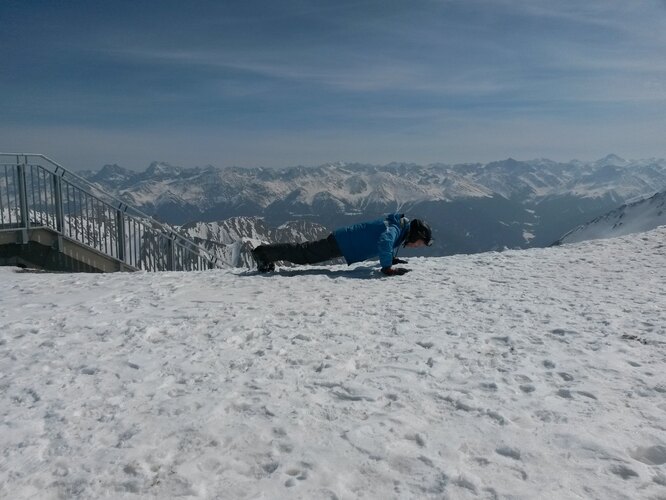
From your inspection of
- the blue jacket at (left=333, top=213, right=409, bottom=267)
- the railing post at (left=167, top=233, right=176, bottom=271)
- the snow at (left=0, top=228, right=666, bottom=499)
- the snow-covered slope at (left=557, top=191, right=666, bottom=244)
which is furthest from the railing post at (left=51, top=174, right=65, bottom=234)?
the snow-covered slope at (left=557, top=191, right=666, bottom=244)

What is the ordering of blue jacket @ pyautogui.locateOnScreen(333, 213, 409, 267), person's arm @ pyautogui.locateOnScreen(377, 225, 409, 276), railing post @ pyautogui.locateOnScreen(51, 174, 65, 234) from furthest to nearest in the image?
railing post @ pyautogui.locateOnScreen(51, 174, 65, 234)
blue jacket @ pyautogui.locateOnScreen(333, 213, 409, 267)
person's arm @ pyautogui.locateOnScreen(377, 225, 409, 276)

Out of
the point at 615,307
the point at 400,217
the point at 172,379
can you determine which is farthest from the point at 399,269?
the point at 172,379

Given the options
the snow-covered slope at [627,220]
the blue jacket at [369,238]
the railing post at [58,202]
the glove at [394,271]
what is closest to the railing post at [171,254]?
the railing post at [58,202]

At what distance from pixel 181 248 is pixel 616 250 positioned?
1498 centimetres

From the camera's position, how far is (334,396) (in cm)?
504

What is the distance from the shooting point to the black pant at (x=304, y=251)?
1158cm

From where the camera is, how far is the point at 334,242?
1158 cm

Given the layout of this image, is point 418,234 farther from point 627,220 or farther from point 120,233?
point 627,220

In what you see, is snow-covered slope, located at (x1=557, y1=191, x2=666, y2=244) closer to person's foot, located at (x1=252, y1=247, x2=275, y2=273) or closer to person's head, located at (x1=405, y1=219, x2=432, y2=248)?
person's head, located at (x1=405, y1=219, x2=432, y2=248)

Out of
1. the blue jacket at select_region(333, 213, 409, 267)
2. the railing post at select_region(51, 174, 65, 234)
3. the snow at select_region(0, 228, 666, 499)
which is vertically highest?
the railing post at select_region(51, 174, 65, 234)

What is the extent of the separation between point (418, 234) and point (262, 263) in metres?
3.95

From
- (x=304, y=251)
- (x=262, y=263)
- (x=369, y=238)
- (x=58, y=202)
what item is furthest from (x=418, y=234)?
(x=58, y=202)

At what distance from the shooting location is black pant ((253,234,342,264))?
1158 centimetres

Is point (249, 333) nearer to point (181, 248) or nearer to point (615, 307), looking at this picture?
point (615, 307)
